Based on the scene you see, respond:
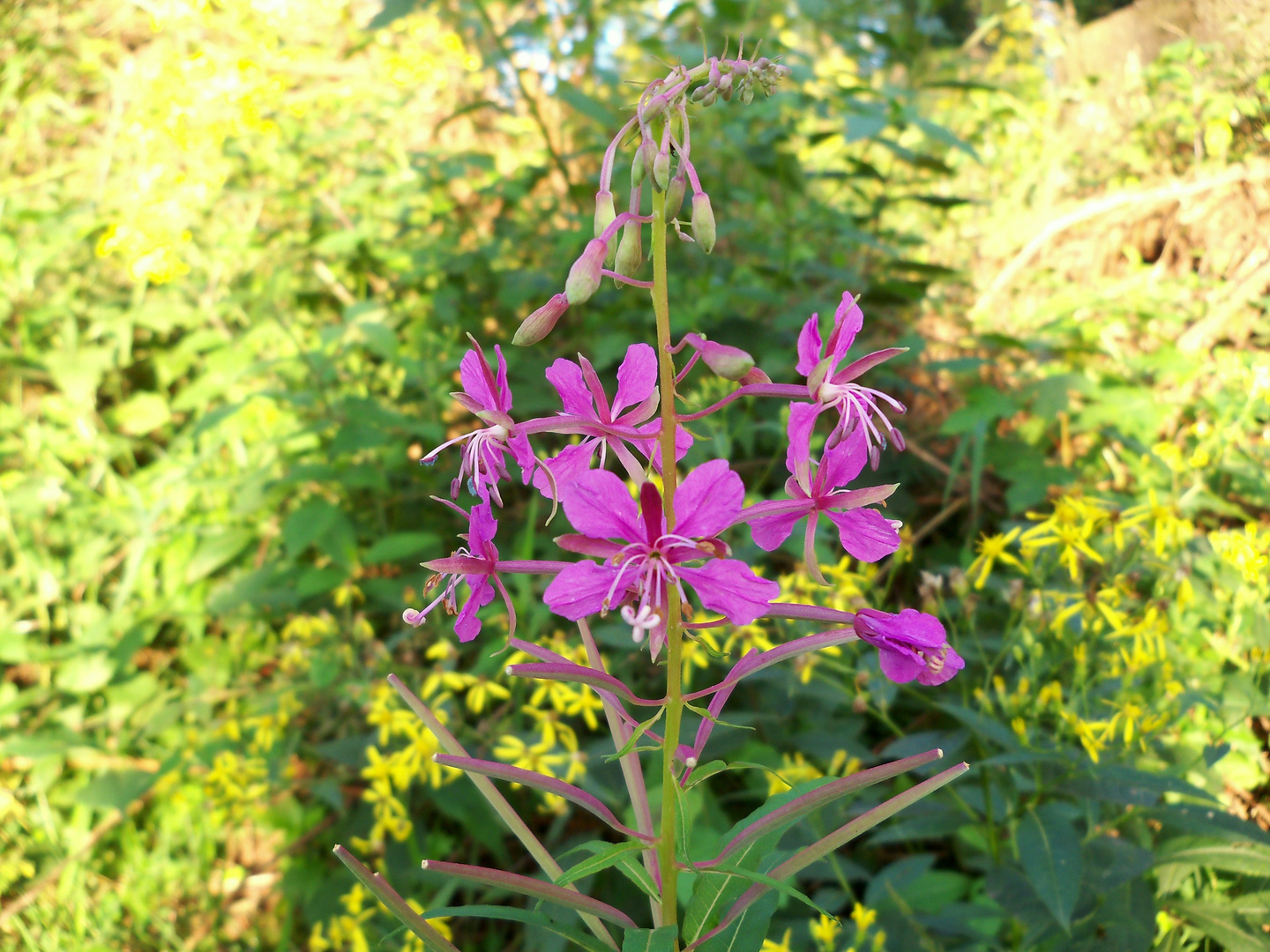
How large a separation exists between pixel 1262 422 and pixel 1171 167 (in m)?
1.56

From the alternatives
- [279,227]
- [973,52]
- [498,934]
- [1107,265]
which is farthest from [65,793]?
[973,52]

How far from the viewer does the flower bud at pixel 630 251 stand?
0.99 metres

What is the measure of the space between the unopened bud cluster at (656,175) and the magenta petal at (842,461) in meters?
0.29

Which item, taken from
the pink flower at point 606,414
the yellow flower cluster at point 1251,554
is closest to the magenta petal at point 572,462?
the pink flower at point 606,414

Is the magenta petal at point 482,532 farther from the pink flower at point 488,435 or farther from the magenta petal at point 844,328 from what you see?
the magenta petal at point 844,328

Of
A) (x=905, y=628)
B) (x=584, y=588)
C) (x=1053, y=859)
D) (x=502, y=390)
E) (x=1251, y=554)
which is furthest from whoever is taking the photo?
(x=1251, y=554)

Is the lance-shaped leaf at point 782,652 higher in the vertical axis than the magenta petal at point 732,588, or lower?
lower

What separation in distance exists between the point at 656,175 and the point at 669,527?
406 mm

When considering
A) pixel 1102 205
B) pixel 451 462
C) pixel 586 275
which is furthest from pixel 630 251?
pixel 1102 205

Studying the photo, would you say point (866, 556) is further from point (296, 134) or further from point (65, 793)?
point (296, 134)

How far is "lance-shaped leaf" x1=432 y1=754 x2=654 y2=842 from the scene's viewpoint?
109 cm

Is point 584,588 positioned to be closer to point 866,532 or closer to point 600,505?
point 600,505

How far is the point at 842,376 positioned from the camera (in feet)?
3.65

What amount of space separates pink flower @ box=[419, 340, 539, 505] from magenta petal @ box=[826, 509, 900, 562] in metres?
0.41
